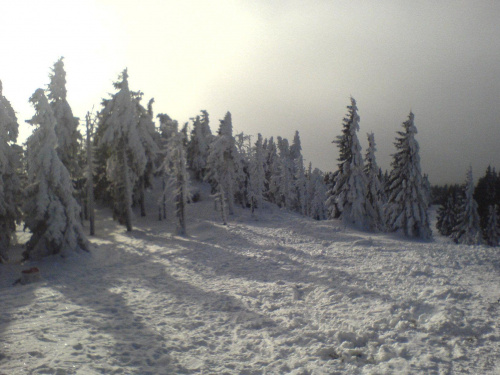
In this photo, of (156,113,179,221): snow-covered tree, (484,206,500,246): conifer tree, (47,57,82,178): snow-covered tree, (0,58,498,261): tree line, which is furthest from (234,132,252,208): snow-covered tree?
(484,206,500,246): conifer tree

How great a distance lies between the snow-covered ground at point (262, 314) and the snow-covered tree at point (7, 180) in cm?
421

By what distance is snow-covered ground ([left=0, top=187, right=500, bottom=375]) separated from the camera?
7727mm

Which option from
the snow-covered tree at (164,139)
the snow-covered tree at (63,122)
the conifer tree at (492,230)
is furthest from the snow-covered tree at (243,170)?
the conifer tree at (492,230)

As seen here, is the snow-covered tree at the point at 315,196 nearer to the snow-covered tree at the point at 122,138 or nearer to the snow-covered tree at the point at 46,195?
the snow-covered tree at the point at 122,138

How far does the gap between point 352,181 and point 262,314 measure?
26.0 m

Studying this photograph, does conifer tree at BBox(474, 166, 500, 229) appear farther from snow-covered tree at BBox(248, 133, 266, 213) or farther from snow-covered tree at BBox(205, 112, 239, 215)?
snow-covered tree at BBox(205, 112, 239, 215)

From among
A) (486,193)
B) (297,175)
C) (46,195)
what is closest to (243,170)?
(297,175)

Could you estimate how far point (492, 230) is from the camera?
52094 millimetres

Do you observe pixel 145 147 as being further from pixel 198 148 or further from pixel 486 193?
pixel 486 193

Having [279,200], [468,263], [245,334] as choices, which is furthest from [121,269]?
[279,200]

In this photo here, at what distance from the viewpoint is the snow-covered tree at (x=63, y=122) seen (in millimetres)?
26453

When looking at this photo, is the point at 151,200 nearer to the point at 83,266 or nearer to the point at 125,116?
the point at 125,116

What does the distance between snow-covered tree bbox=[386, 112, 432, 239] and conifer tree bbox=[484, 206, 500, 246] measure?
1168 inches

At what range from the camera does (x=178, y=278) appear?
55.6 feet
